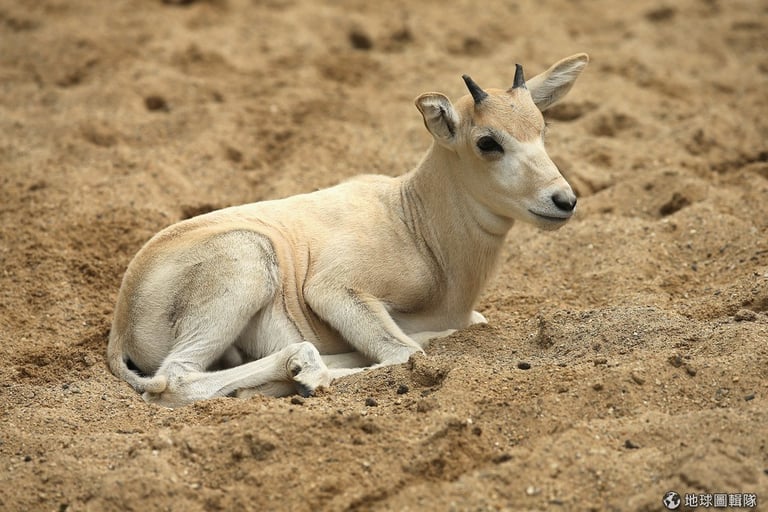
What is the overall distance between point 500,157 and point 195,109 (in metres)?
4.90

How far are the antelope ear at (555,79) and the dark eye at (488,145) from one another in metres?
0.79

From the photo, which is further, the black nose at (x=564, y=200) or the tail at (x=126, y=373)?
the black nose at (x=564, y=200)

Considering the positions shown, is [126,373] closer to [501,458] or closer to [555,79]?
[501,458]

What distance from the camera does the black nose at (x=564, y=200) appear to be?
6.85 metres

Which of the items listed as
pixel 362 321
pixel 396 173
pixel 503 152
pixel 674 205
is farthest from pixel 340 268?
pixel 674 205

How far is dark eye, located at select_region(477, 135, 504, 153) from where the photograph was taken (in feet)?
23.3

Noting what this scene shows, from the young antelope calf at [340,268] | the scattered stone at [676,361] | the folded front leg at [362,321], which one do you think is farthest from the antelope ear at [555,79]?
the scattered stone at [676,361]

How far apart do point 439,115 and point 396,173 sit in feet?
9.84

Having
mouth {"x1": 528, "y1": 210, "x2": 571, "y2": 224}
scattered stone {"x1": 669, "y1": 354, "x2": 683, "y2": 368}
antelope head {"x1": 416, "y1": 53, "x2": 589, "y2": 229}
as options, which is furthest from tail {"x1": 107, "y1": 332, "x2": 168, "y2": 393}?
scattered stone {"x1": 669, "y1": 354, "x2": 683, "y2": 368}

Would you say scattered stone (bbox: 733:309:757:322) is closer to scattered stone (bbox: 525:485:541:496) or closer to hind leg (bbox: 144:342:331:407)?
scattered stone (bbox: 525:485:541:496)

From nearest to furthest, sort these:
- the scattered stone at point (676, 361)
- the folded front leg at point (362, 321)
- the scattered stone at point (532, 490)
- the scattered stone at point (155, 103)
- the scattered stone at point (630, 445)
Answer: the scattered stone at point (532, 490) → the scattered stone at point (630, 445) → the scattered stone at point (676, 361) → the folded front leg at point (362, 321) → the scattered stone at point (155, 103)

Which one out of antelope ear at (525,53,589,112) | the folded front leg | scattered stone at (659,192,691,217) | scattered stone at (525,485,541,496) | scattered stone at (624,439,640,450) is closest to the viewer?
scattered stone at (525,485,541,496)

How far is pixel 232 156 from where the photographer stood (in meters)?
10.4

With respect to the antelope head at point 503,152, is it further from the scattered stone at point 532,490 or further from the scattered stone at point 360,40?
the scattered stone at point 360,40
